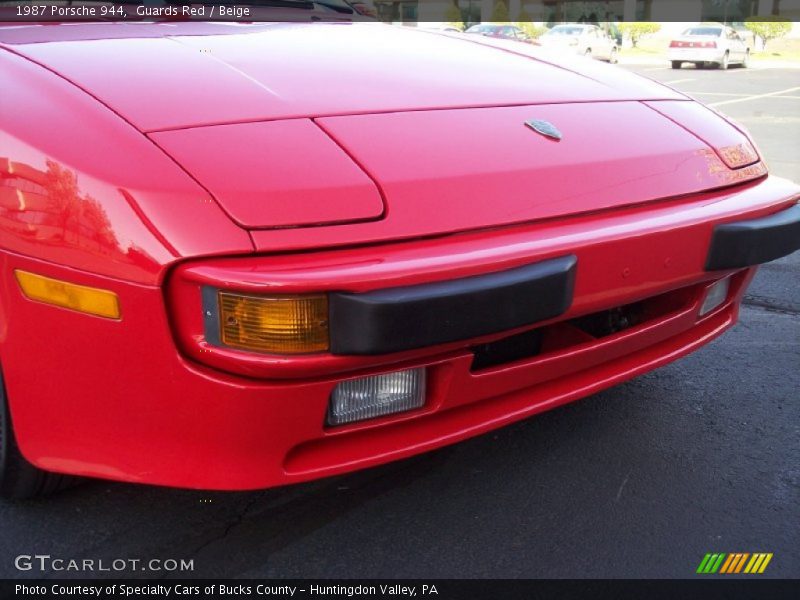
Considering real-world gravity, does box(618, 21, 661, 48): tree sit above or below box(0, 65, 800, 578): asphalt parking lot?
below

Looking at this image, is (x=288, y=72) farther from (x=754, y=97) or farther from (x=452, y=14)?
(x=452, y=14)

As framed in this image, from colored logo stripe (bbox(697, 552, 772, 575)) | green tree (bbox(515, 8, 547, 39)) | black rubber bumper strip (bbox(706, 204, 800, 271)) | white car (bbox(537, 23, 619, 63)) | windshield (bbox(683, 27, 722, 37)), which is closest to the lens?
colored logo stripe (bbox(697, 552, 772, 575))

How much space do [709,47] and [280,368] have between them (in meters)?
21.6

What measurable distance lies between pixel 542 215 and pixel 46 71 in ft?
3.48

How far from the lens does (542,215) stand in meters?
1.68

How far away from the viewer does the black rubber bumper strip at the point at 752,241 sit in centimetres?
187

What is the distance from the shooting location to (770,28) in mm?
29266

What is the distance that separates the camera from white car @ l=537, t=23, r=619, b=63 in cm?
2392

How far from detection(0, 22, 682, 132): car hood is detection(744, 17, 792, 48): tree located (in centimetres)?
3074

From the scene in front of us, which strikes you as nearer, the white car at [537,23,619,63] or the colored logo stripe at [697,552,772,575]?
the colored logo stripe at [697,552,772,575]

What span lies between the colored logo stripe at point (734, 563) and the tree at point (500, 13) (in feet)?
116

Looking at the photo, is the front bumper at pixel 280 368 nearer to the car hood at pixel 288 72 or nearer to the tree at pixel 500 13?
the car hood at pixel 288 72
